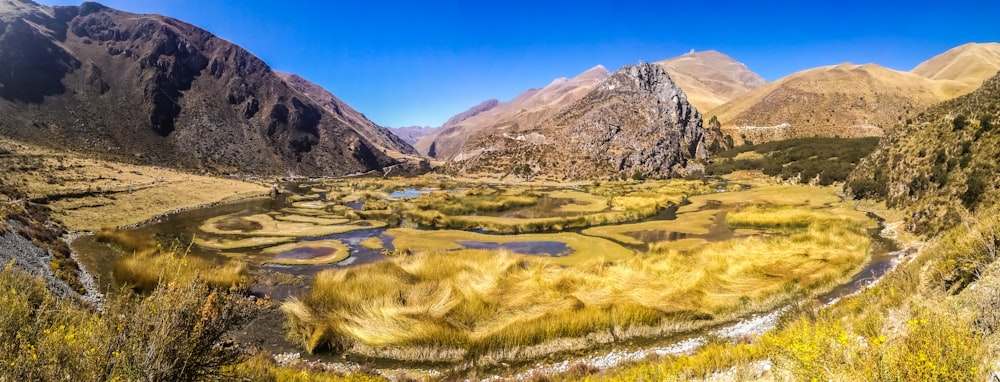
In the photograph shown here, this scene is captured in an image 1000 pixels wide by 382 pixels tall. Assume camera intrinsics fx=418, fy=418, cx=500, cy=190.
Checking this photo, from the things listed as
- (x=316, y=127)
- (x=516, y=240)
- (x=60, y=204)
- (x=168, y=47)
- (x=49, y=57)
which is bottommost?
(x=516, y=240)

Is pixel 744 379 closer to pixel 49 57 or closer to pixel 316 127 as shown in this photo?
pixel 49 57

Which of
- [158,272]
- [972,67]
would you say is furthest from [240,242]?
[972,67]

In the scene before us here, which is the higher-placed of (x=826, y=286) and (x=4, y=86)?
(x=4, y=86)

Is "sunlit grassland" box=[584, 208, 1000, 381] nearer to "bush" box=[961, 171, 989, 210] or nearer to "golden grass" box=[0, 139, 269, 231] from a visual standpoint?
"bush" box=[961, 171, 989, 210]

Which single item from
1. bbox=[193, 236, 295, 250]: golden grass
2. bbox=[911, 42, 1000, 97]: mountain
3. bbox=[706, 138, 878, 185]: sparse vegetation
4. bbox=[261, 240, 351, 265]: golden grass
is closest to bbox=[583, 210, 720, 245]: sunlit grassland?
bbox=[261, 240, 351, 265]: golden grass

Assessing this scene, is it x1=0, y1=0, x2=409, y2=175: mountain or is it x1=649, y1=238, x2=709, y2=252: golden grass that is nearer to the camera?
x1=649, y1=238, x2=709, y2=252: golden grass

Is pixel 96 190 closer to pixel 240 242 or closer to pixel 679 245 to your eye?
pixel 240 242

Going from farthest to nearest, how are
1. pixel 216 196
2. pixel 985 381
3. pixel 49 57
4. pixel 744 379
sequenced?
pixel 49 57
pixel 216 196
pixel 744 379
pixel 985 381

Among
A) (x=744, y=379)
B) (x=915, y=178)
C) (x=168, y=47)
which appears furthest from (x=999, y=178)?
(x=168, y=47)
